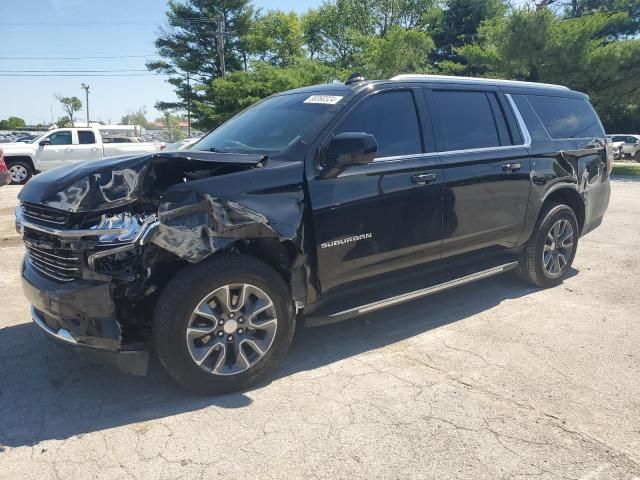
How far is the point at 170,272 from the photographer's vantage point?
3117 mm

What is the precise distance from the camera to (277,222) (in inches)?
128

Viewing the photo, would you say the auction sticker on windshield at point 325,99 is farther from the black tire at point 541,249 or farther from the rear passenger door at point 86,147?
the rear passenger door at point 86,147

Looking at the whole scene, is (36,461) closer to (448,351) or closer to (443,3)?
(448,351)

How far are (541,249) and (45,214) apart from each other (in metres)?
4.41

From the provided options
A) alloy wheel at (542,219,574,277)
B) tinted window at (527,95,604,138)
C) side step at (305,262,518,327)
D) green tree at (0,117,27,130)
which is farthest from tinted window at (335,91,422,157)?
green tree at (0,117,27,130)

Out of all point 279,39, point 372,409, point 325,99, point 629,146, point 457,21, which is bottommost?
point 372,409

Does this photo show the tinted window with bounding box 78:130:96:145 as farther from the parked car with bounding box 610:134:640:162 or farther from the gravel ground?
the parked car with bounding box 610:134:640:162

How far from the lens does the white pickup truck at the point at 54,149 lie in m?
16.1

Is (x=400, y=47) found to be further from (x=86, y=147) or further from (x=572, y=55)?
(x=86, y=147)

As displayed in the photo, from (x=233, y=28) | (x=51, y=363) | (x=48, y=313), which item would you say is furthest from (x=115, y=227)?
(x=233, y=28)

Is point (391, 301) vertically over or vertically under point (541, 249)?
under

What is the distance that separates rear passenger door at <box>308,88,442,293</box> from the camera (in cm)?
352

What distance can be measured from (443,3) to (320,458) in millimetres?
49949

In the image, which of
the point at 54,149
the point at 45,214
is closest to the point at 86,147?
the point at 54,149
